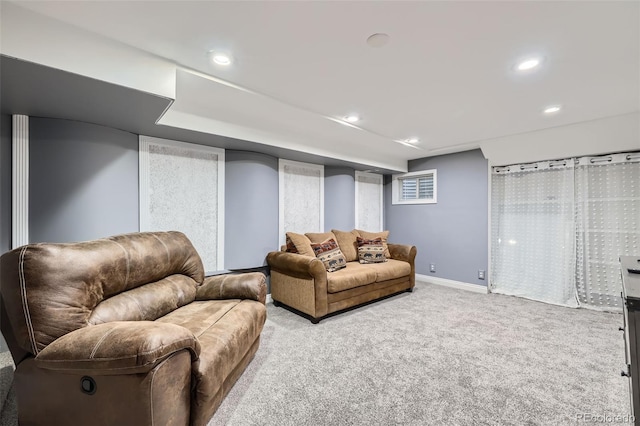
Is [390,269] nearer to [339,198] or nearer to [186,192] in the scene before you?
[339,198]

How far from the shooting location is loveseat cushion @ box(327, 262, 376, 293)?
10.1ft

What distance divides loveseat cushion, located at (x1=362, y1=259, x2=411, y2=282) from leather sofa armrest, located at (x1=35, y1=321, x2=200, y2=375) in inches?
107

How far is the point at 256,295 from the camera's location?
89.7 inches

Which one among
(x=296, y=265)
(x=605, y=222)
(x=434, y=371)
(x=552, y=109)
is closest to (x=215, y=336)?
(x=296, y=265)

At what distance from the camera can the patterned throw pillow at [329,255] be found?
3497 millimetres

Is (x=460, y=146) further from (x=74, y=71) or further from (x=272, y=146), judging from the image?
(x=74, y=71)

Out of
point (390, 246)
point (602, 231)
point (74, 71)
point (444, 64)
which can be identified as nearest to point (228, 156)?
point (74, 71)

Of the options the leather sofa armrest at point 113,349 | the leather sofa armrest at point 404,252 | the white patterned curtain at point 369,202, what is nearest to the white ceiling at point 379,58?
the leather sofa armrest at point 113,349

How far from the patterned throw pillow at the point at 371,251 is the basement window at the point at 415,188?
1.54 m

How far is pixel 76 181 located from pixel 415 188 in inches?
200

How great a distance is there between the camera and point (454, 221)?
463cm

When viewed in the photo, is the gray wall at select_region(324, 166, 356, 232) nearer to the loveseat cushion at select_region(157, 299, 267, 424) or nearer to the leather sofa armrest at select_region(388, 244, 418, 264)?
the leather sofa armrest at select_region(388, 244, 418, 264)

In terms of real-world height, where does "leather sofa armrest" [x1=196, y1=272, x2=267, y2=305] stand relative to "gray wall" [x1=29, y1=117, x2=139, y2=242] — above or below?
below

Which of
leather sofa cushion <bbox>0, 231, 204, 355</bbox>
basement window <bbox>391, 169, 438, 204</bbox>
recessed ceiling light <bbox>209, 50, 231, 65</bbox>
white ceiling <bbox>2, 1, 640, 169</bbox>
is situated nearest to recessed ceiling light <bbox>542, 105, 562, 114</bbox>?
white ceiling <bbox>2, 1, 640, 169</bbox>
